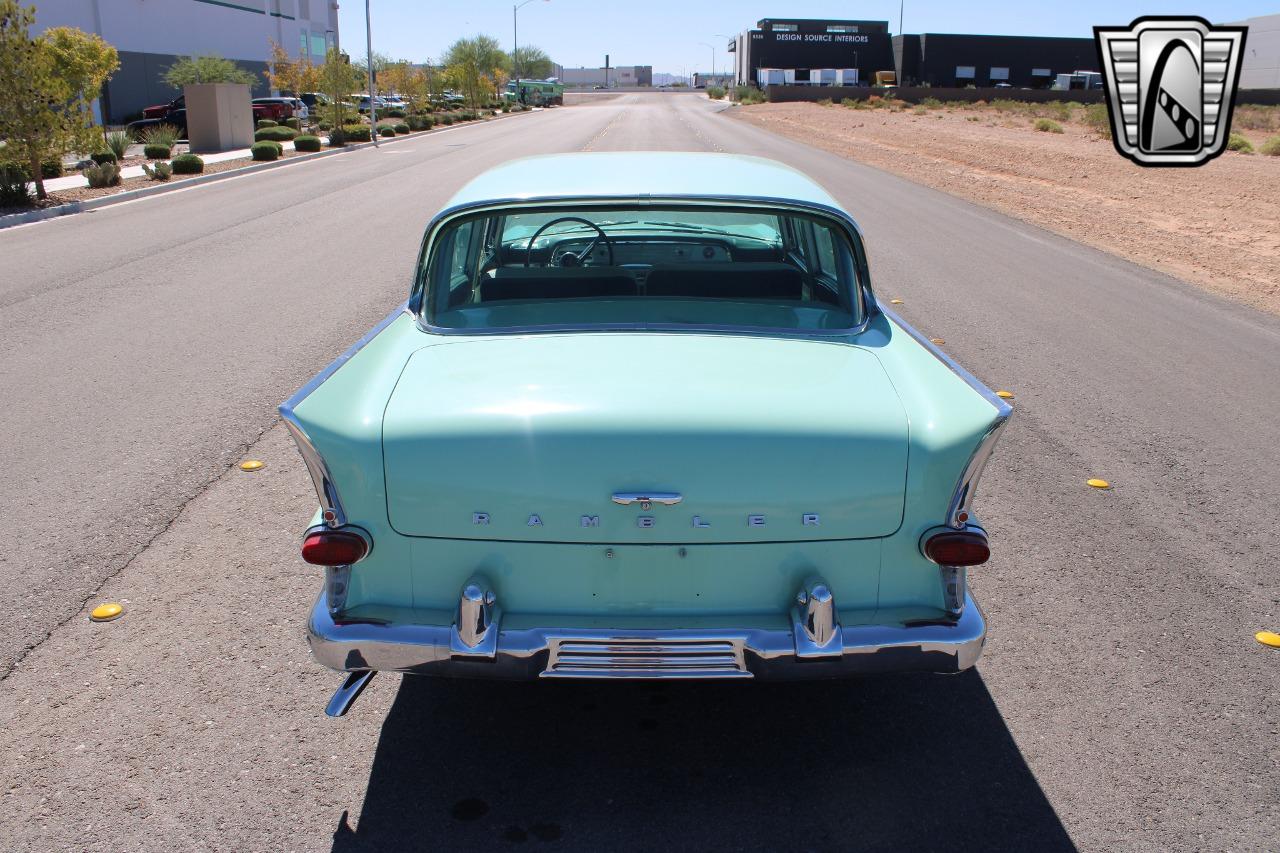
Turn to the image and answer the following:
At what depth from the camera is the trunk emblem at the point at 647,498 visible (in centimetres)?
271

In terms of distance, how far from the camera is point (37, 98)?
18328mm

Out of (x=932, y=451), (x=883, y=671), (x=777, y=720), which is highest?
(x=932, y=451)

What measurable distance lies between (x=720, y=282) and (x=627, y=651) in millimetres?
1675

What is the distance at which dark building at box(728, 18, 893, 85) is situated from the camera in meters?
109

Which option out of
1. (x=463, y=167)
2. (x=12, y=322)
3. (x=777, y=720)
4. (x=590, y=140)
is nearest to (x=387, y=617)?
(x=777, y=720)

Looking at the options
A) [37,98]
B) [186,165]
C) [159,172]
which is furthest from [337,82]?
[37,98]

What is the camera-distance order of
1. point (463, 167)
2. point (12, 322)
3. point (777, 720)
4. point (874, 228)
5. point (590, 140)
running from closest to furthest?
1. point (777, 720)
2. point (12, 322)
3. point (874, 228)
4. point (463, 167)
5. point (590, 140)

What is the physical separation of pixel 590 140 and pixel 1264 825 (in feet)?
115

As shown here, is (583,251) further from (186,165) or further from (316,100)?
(316,100)

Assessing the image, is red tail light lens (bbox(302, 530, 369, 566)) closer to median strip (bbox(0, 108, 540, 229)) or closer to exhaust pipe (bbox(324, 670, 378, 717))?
exhaust pipe (bbox(324, 670, 378, 717))

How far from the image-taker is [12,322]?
8.85 metres

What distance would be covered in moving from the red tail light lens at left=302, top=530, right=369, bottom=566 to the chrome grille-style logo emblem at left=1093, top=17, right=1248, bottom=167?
16.7 meters

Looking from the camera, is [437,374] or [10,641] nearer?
[437,374]

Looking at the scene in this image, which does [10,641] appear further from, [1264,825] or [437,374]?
[1264,825]
